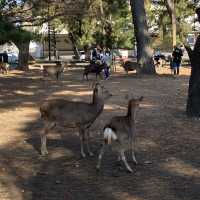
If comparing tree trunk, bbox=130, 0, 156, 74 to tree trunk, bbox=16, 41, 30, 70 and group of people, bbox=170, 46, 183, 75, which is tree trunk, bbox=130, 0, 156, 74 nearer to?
group of people, bbox=170, 46, 183, 75

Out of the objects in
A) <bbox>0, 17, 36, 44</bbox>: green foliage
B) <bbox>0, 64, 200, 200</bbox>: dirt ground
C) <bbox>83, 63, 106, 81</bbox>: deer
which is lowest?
<bbox>0, 64, 200, 200</bbox>: dirt ground

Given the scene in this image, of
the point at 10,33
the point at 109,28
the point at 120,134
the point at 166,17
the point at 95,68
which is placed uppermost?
the point at 166,17

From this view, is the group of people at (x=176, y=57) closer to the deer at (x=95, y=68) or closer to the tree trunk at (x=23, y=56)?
the deer at (x=95, y=68)

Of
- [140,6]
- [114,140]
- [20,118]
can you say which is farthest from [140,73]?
[114,140]

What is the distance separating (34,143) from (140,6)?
24.0 metres

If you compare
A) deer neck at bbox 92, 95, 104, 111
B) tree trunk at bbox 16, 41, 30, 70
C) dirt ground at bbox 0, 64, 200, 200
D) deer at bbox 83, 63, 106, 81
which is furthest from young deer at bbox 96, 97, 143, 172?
→ tree trunk at bbox 16, 41, 30, 70

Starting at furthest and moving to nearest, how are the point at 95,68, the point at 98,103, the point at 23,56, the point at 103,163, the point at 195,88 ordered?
the point at 23,56
the point at 95,68
the point at 195,88
the point at 98,103
the point at 103,163

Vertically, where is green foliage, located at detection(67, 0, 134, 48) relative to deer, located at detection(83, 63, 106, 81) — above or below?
above

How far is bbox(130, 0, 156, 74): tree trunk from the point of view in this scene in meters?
35.5

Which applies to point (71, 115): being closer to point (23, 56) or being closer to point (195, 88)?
point (195, 88)

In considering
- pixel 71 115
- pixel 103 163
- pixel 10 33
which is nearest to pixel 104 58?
pixel 10 33

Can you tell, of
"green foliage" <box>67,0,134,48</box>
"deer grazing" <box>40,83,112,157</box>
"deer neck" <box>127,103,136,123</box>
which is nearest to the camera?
"deer neck" <box>127,103,136,123</box>

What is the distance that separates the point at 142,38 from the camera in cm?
3591

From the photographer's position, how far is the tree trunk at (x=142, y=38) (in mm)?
35500
